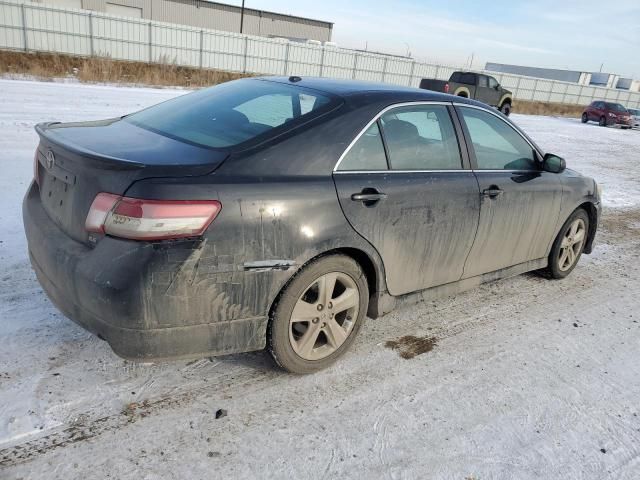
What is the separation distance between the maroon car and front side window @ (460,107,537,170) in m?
28.6

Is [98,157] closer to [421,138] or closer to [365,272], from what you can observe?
[365,272]

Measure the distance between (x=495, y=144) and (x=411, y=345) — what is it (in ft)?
5.59

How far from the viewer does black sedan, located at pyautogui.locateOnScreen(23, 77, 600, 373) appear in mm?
2369

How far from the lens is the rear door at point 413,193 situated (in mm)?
2996

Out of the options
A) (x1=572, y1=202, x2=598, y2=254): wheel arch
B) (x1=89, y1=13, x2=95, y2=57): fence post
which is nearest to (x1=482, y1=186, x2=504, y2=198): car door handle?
(x1=572, y1=202, x2=598, y2=254): wheel arch

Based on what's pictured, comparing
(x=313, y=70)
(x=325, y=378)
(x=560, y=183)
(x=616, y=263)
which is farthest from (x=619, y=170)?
(x=313, y=70)

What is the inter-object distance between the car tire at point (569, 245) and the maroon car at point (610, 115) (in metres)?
27.6

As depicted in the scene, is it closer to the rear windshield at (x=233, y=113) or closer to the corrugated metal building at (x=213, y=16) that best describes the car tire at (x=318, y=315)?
the rear windshield at (x=233, y=113)

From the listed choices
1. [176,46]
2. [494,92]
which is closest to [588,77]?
[494,92]

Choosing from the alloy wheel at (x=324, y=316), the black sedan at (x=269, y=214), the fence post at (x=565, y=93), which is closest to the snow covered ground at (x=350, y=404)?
the alloy wheel at (x=324, y=316)

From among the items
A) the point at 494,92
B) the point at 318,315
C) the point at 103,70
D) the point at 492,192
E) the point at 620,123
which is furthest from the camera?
the point at 620,123

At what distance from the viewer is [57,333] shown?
3.13m

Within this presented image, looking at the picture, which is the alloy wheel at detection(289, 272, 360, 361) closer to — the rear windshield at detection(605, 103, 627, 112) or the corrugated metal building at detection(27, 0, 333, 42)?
the rear windshield at detection(605, 103, 627, 112)

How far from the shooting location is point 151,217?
7.54 ft
